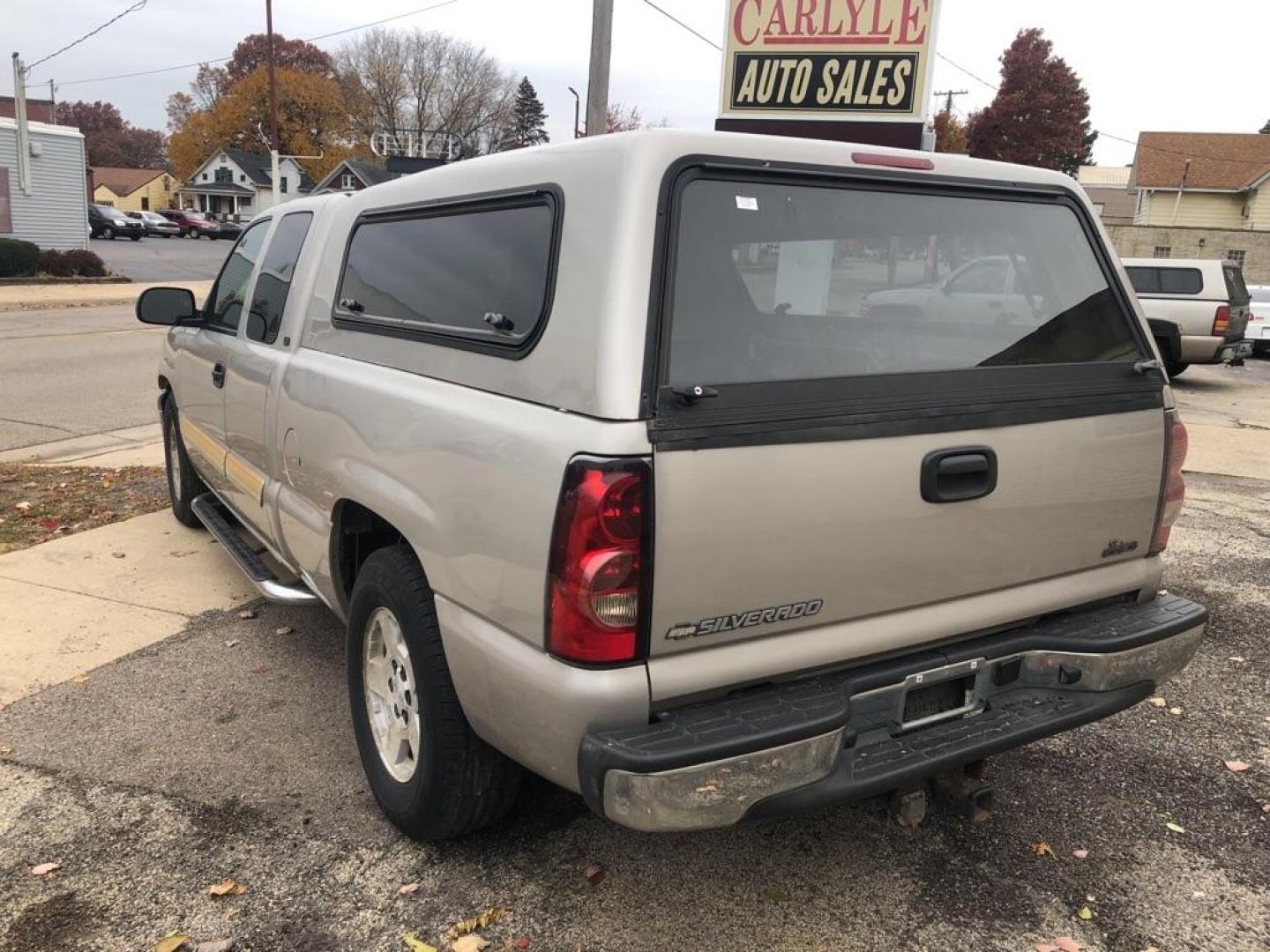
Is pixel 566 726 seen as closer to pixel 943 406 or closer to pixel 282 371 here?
pixel 943 406

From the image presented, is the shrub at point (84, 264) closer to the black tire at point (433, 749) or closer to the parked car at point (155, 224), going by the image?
the black tire at point (433, 749)

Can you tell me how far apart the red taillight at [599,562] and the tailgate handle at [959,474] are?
0.78 m

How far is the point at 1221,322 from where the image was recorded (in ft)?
48.3

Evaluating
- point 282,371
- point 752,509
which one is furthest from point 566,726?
point 282,371

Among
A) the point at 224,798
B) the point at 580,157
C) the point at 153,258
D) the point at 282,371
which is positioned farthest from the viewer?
the point at 153,258

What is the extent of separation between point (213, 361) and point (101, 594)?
4.34 feet

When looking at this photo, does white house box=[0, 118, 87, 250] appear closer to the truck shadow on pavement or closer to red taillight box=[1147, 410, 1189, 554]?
the truck shadow on pavement

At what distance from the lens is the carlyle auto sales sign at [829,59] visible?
975 cm

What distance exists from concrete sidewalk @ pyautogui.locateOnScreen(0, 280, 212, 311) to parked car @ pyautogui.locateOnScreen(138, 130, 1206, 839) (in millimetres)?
18466

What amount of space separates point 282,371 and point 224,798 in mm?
1542

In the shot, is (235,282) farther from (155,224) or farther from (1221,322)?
(155,224)

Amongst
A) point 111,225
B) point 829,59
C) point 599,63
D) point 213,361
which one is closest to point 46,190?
point 599,63

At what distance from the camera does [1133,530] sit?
2975mm

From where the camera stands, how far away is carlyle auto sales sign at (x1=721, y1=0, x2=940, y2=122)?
9.75 m
